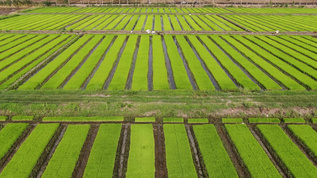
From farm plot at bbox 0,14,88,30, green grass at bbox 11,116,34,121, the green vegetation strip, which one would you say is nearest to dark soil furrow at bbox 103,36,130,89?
green grass at bbox 11,116,34,121

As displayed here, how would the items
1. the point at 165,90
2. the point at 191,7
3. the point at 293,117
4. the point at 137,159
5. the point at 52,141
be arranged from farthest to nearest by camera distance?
1. the point at 191,7
2. the point at 165,90
3. the point at 293,117
4. the point at 52,141
5. the point at 137,159

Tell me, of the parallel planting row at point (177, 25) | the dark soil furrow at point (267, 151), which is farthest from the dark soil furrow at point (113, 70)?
the dark soil furrow at point (267, 151)

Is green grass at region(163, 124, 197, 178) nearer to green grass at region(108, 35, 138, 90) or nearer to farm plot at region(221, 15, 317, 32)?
green grass at region(108, 35, 138, 90)

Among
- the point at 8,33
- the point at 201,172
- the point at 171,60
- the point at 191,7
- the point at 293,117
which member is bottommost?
the point at 201,172

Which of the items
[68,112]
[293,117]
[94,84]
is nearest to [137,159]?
[68,112]

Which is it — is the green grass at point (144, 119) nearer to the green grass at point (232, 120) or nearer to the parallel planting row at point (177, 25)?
the green grass at point (232, 120)

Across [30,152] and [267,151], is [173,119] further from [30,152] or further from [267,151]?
[30,152]

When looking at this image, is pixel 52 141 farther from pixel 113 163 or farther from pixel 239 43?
pixel 239 43
